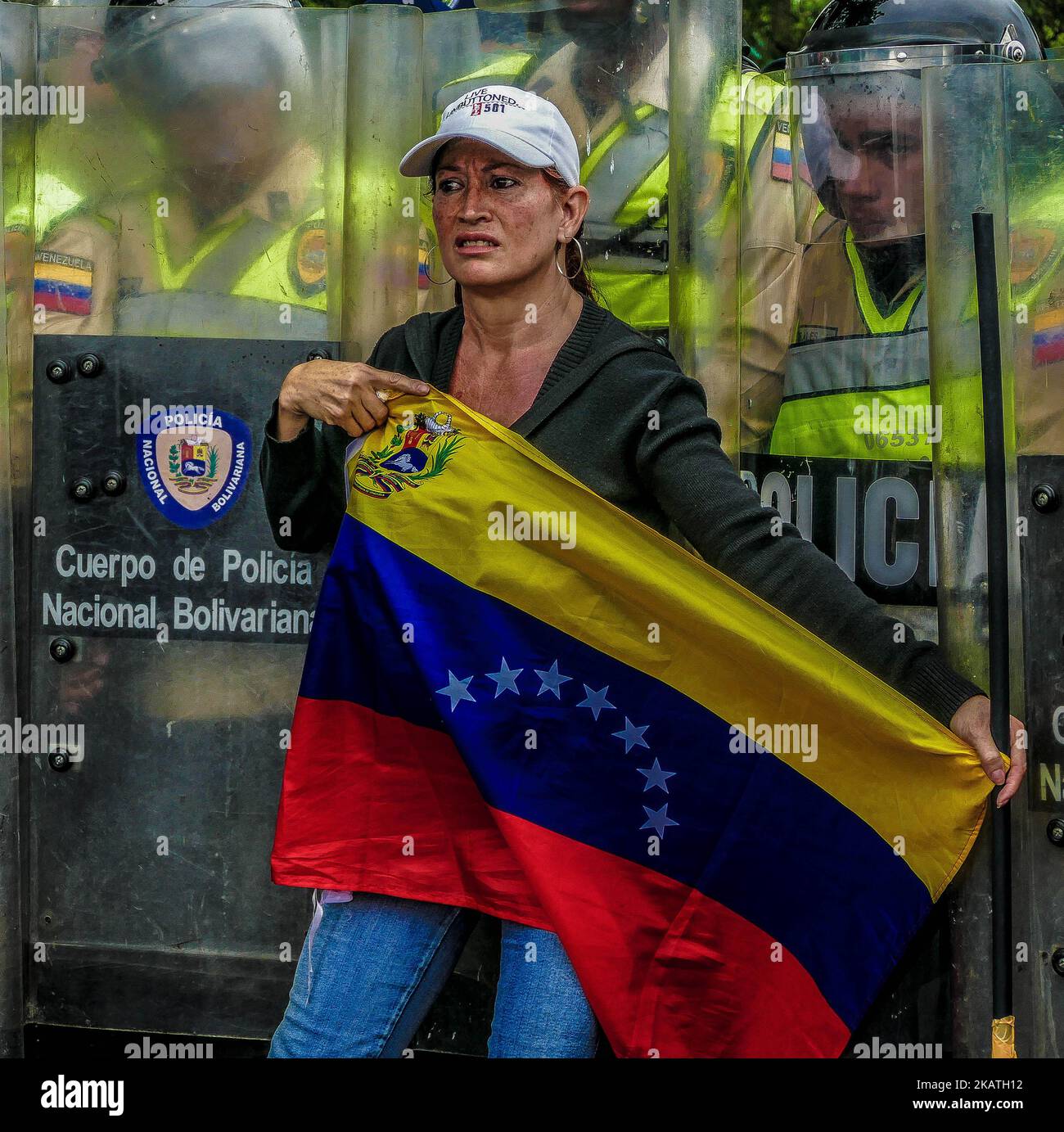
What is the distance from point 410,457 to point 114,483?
2.90 ft

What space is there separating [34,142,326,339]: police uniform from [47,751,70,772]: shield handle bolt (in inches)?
39.4

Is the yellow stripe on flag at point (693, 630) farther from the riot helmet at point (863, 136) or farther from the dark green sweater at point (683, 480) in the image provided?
the riot helmet at point (863, 136)

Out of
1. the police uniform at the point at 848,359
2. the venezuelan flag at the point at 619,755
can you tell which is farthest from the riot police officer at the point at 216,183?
the police uniform at the point at 848,359

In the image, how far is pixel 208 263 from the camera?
3771 millimetres

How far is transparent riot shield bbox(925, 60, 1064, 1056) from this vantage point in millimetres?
3373

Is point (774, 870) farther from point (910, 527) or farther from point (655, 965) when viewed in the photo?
point (910, 527)

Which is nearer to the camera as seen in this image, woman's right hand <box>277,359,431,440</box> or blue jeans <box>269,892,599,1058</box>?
blue jeans <box>269,892,599,1058</box>

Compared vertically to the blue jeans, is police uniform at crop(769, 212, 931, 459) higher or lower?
higher

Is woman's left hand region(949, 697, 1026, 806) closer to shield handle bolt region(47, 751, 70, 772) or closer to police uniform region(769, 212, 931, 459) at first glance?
police uniform region(769, 212, 931, 459)

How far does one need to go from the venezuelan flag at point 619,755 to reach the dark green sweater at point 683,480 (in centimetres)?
6

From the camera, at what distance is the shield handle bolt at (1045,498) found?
11.1ft

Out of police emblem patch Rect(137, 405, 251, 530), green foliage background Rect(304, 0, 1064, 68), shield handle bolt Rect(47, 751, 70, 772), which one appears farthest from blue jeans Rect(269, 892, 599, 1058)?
green foliage background Rect(304, 0, 1064, 68)

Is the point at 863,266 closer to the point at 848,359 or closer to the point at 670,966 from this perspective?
the point at 848,359

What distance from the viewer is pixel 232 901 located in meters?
3.82
